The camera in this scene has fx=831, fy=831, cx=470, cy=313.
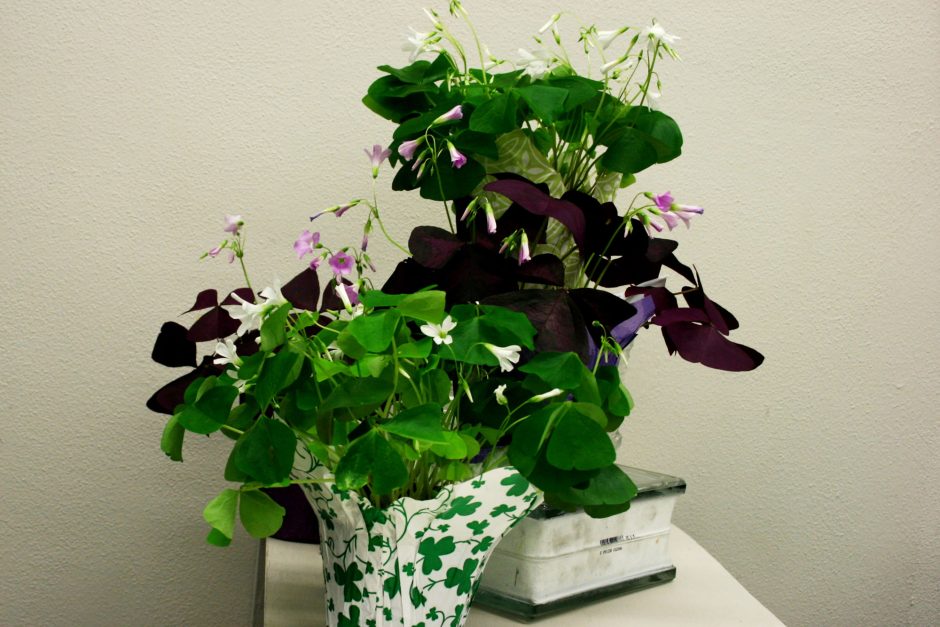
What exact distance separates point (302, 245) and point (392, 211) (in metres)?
0.40

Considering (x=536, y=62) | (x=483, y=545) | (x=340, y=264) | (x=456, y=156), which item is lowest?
(x=483, y=545)

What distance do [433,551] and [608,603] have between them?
324mm

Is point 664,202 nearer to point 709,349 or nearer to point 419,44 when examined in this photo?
point 709,349

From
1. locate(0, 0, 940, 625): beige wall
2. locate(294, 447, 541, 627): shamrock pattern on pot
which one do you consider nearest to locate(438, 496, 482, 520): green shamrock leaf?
locate(294, 447, 541, 627): shamrock pattern on pot

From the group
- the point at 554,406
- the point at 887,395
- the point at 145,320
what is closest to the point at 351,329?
the point at 554,406

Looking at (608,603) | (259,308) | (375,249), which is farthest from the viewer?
(375,249)

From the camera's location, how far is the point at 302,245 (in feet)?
2.48

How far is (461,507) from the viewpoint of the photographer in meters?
0.65

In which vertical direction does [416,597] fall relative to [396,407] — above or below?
below

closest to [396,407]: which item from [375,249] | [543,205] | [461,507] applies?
[461,507]

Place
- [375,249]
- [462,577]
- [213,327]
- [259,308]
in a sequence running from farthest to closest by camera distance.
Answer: [375,249] → [213,327] → [462,577] → [259,308]

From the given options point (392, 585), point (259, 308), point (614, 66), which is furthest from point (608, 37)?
point (392, 585)

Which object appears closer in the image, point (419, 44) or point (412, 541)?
point (412, 541)

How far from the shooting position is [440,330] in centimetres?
61
